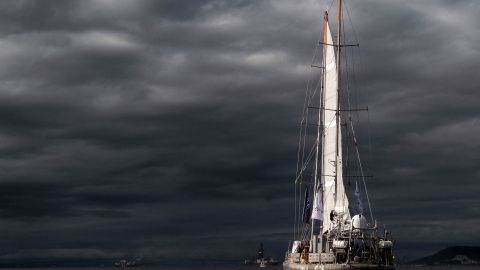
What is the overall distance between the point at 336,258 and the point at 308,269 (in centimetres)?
521

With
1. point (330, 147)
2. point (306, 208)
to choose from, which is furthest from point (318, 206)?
point (330, 147)

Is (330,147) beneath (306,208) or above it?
above

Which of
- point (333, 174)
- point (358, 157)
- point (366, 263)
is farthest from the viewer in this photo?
point (333, 174)

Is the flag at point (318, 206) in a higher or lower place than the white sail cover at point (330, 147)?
lower

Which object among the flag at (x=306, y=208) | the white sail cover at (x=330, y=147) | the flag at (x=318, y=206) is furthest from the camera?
the flag at (x=306, y=208)

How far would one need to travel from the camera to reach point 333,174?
124562 millimetres

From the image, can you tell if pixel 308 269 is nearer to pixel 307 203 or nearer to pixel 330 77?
pixel 307 203

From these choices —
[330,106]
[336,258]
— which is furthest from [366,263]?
[330,106]

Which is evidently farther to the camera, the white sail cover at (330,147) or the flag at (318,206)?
the flag at (318,206)

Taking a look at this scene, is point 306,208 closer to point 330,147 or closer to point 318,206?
point 318,206

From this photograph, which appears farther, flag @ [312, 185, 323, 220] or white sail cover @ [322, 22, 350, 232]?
flag @ [312, 185, 323, 220]

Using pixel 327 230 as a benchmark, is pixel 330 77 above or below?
above

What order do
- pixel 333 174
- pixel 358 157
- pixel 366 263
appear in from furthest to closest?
pixel 333 174, pixel 358 157, pixel 366 263

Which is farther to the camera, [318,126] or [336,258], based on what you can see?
[318,126]
